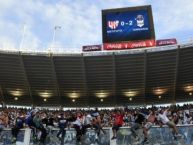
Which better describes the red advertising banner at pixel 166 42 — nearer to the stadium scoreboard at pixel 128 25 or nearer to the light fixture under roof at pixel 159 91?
the stadium scoreboard at pixel 128 25

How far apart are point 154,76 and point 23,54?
47.3 feet

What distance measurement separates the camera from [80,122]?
18.7 m

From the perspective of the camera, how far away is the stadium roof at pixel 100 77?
4019cm

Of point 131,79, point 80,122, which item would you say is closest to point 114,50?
point 131,79

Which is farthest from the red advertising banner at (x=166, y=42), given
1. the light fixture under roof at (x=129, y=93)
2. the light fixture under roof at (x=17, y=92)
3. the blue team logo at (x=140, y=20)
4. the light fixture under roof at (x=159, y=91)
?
the light fixture under roof at (x=17, y=92)

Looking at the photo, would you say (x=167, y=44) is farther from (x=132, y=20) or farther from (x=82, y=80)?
(x=82, y=80)

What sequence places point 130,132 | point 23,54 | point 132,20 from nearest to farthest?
point 130,132
point 23,54
point 132,20

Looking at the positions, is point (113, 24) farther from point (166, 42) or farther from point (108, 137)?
point (108, 137)

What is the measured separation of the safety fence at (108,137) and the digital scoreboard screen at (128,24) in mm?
24819

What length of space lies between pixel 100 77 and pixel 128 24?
22.4 feet

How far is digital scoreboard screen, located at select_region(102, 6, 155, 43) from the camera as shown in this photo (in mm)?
42531

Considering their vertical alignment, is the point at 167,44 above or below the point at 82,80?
above

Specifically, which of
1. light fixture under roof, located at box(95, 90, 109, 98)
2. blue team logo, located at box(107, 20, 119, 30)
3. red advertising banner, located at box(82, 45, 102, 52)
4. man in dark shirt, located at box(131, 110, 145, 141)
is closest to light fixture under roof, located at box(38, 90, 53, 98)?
light fixture under roof, located at box(95, 90, 109, 98)

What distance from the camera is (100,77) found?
4275cm
